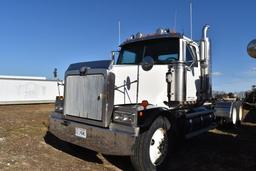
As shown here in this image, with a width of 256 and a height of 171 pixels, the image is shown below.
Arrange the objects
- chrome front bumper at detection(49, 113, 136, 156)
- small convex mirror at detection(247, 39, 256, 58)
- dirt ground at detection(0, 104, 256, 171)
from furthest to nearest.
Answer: dirt ground at detection(0, 104, 256, 171), chrome front bumper at detection(49, 113, 136, 156), small convex mirror at detection(247, 39, 256, 58)

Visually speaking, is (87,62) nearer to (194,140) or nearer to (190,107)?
(190,107)

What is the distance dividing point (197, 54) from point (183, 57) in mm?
945

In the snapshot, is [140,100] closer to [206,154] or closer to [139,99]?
[139,99]

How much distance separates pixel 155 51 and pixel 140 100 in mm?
1423

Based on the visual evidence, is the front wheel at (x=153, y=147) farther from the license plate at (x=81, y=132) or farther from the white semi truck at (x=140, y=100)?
the license plate at (x=81, y=132)

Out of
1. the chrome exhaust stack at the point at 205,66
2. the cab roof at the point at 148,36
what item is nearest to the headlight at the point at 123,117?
the cab roof at the point at 148,36

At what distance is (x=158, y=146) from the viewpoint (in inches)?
206

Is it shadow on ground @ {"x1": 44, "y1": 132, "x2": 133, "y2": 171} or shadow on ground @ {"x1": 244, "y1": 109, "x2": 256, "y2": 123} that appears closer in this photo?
shadow on ground @ {"x1": 44, "y1": 132, "x2": 133, "y2": 171}

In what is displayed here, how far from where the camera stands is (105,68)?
16.0 ft

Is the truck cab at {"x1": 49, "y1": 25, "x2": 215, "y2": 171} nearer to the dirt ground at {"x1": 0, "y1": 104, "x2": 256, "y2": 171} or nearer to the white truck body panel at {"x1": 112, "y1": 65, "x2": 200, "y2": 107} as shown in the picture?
the white truck body panel at {"x1": 112, "y1": 65, "x2": 200, "y2": 107}

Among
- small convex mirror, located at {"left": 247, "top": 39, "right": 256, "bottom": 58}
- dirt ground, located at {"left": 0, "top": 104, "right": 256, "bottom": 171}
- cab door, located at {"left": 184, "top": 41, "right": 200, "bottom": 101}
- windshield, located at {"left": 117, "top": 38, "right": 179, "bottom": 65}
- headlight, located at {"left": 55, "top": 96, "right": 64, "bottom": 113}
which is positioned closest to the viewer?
small convex mirror, located at {"left": 247, "top": 39, "right": 256, "bottom": 58}

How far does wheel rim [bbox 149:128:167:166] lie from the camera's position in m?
5.04

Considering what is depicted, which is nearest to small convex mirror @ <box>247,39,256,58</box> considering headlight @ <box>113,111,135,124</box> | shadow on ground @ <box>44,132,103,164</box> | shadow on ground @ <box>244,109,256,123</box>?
headlight @ <box>113,111,135,124</box>

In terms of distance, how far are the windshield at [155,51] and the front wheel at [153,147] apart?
Answer: 164cm
